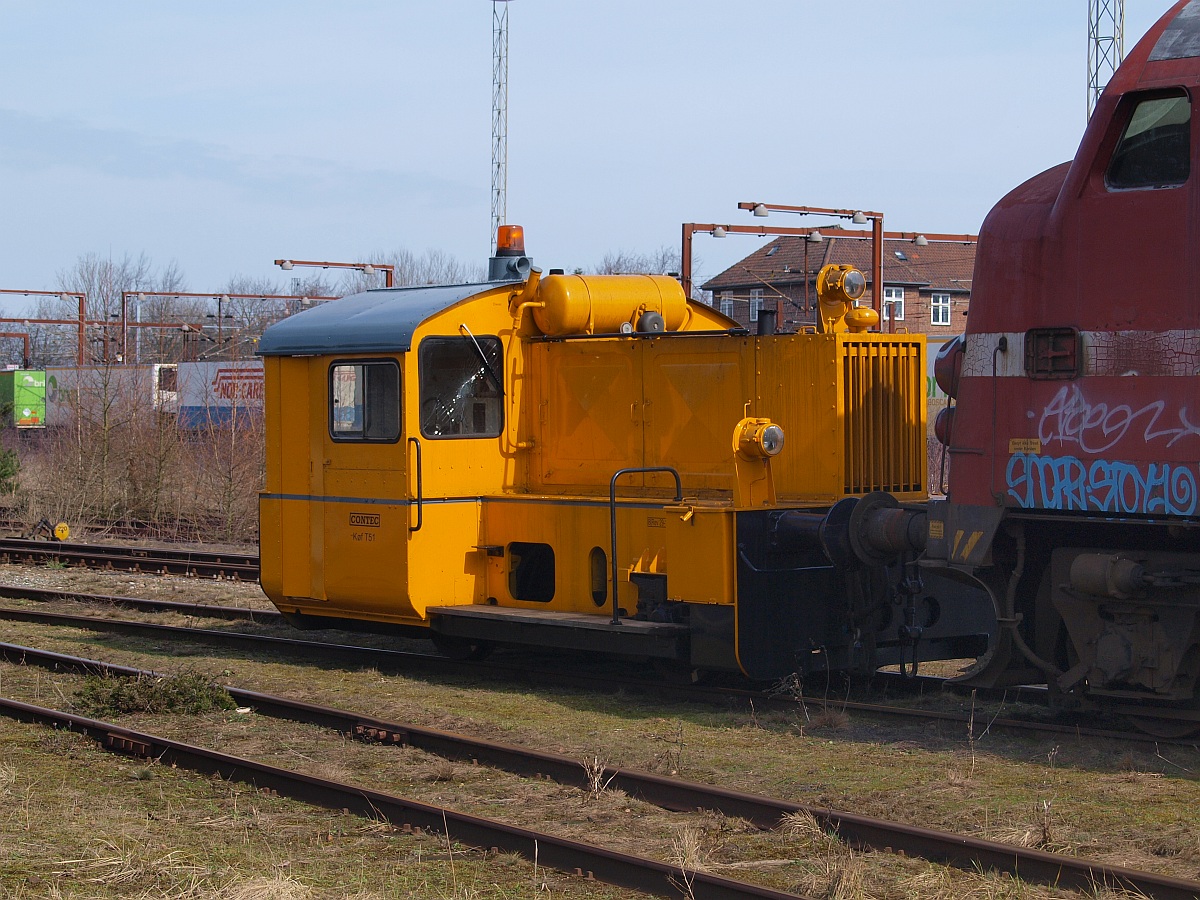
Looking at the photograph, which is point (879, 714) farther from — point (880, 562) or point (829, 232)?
point (829, 232)

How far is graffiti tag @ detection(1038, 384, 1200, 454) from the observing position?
23.2 feet

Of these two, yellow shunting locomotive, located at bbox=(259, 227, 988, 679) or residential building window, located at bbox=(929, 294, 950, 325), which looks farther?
residential building window, located at bbox=(929, 294, 950, 325)

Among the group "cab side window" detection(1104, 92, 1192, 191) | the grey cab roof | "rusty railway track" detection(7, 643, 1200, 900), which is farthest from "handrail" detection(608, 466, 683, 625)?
"cab side window" detection(1104, 92, 1192, 191)

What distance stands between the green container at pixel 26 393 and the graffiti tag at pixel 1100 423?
142 feet

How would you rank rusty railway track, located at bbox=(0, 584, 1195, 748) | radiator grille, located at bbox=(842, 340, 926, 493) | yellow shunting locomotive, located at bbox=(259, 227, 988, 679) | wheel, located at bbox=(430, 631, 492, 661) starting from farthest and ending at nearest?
wheel, located at bbox=(430, 631, 492, 661) → radiator grille, located at bbox=(842, 340, 926, 493) → yellow shunting locomotive, located at bbox=(259, 227, 988, 679) → rusty railway track, located at bbox=(0, 584, 1195, 748)

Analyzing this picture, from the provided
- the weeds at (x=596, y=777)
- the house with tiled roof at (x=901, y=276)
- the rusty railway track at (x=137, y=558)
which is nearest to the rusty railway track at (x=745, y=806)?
the weeds at (x=596, y=777)

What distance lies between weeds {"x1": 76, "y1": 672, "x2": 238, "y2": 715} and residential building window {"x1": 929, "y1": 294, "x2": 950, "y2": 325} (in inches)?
2272

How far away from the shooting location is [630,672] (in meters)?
10.7

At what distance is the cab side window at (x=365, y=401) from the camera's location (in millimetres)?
10375

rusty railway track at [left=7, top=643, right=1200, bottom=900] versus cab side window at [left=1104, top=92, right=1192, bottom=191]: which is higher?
cab side window at [left=1104, top=92, right=1192, bottom=191]

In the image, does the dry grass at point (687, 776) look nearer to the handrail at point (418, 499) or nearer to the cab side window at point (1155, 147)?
the handrail at point (418, 499)

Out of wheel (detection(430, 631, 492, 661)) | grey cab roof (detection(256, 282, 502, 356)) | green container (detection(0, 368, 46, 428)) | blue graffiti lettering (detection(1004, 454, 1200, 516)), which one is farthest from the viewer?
green container (detection(0, 368, 46, 428))

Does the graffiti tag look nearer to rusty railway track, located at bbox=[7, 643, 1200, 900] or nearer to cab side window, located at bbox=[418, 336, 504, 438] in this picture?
rusty railway track, located at bbox=[7, 643, 1200, 900]

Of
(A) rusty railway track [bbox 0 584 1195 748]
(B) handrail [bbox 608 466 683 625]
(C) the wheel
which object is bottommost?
(A) rusty railway track [bbox 0 584 1195 748]
